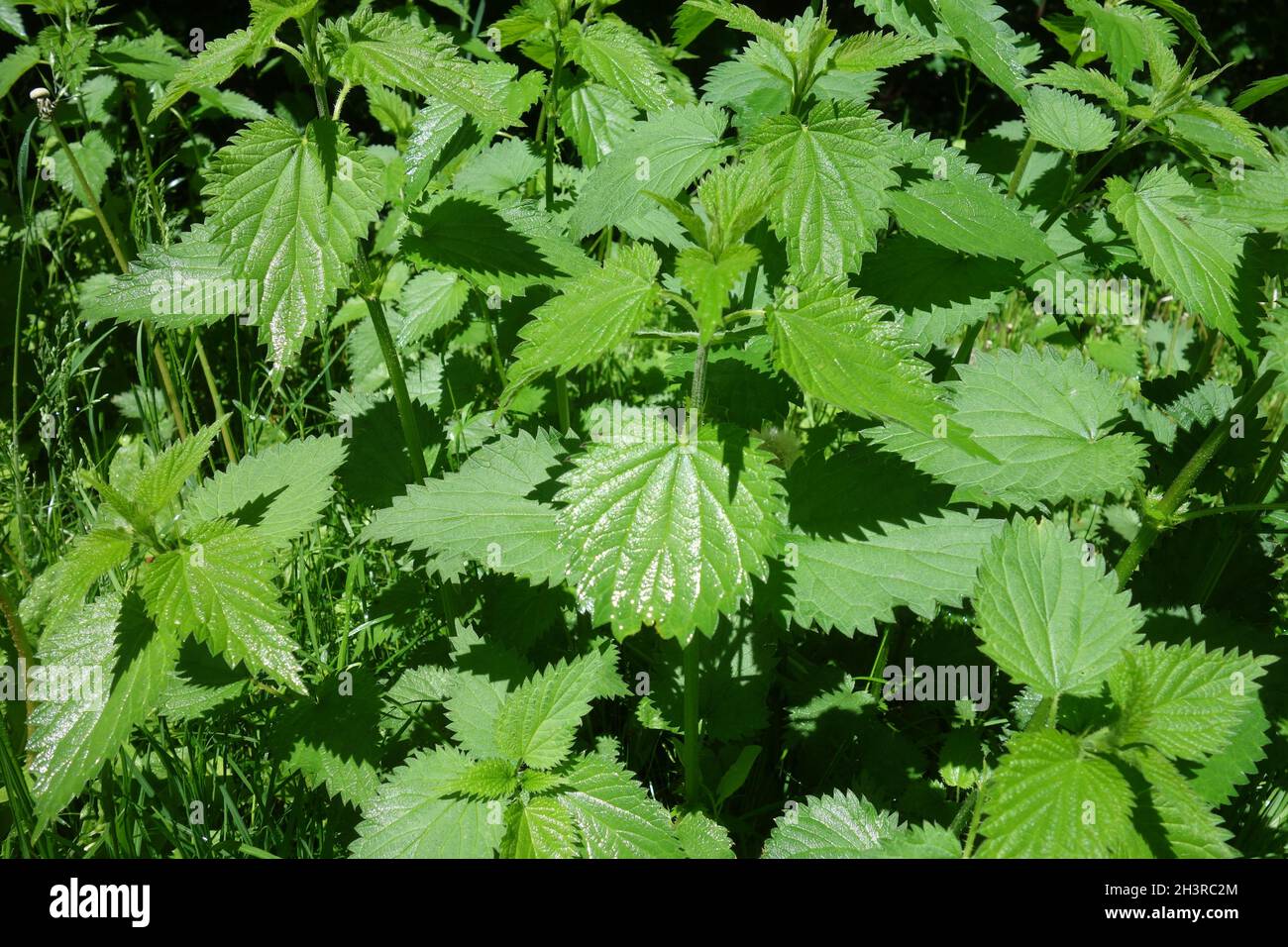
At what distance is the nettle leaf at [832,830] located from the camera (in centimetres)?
173

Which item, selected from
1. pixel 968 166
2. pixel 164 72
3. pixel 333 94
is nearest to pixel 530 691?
pixel 968 166

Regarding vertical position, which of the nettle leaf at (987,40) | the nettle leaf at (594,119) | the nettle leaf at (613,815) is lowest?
the nettle leaf at (613,815)

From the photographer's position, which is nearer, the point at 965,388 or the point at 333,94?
the point at 965,388

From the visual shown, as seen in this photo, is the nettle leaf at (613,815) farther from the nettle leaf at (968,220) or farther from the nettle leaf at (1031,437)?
the nettle leaf at (968,220)

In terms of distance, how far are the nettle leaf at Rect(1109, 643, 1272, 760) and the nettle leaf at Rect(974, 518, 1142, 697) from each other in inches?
2.0

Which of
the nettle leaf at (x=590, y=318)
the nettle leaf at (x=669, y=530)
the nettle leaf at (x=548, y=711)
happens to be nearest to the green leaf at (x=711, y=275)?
the nettle leaf at (x=590, y=318)

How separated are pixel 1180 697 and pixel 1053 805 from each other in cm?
30

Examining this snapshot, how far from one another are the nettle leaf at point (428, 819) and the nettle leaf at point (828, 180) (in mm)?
1082

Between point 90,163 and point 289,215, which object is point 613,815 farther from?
point 90,163

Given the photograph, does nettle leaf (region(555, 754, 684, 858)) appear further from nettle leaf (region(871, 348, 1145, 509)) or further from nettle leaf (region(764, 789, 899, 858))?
nettle leaf (region(871, 348, 1145, 509))

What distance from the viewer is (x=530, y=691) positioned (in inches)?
71.0

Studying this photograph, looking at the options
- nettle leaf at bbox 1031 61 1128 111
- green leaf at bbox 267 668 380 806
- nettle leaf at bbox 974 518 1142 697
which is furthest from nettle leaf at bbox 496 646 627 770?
nettle leaf at bbox 1031 61 1128 111

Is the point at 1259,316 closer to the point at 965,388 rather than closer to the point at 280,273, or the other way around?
the point at 965,388

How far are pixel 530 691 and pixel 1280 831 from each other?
1.58 meters
